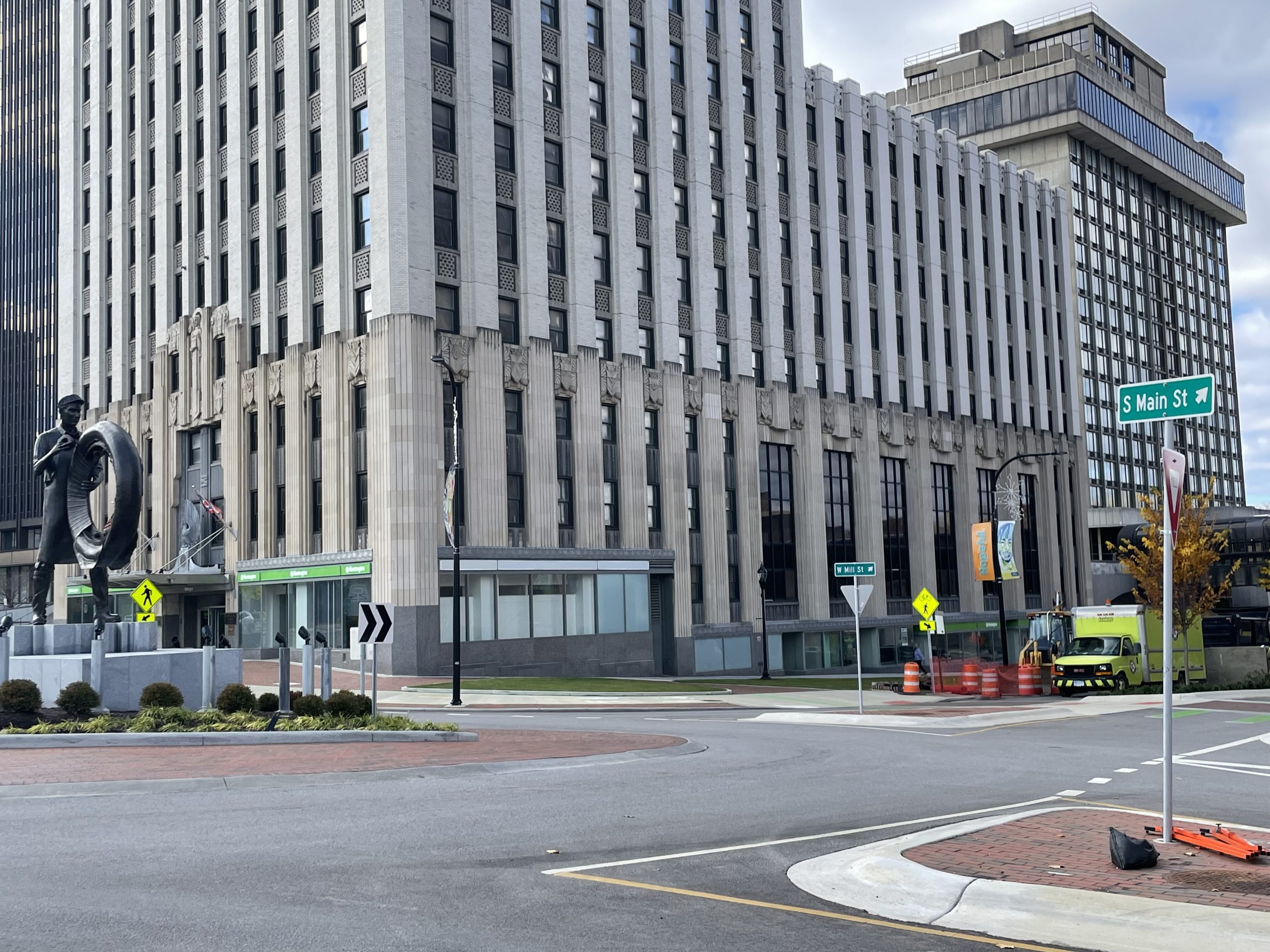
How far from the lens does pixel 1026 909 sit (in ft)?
28.6

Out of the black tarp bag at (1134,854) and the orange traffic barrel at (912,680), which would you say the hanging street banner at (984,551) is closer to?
the orange traffic barrel at (912,680)

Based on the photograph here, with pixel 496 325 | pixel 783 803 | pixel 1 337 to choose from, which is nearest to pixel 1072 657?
pixel 496 325

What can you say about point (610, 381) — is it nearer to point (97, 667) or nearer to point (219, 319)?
point (219, 319)

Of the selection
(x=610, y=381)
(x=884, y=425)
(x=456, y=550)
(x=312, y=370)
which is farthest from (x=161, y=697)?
(x=884, y=425)

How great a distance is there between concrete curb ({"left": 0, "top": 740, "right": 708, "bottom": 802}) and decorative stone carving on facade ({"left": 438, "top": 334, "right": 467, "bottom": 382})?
1106 inches

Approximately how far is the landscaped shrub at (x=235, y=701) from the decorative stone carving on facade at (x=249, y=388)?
32.1 meters

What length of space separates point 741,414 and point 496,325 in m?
15.0

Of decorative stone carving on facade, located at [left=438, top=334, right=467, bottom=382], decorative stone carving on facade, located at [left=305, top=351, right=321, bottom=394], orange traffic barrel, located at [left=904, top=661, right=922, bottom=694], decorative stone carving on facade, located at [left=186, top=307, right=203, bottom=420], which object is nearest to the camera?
orange traffic barrel, located at [left=904, top=661, right=922, bottom=694]

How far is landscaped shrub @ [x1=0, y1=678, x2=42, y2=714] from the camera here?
20.4 m

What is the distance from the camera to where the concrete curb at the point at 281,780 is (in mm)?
14578

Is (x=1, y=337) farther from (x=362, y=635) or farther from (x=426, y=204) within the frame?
(x=362, y=635)

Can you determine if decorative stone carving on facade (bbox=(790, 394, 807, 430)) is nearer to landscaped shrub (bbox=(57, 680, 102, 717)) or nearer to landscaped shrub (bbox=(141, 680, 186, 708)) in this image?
landscaped shrub (bbox=(141, 680, 186, 708))

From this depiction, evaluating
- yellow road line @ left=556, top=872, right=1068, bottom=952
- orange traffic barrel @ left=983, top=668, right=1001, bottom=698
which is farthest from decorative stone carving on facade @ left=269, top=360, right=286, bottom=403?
yellow road line @ left=556, top=872, right=1068, bottom=952

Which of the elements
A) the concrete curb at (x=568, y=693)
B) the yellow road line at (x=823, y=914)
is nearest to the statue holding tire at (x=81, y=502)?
the concrete curb at (x=568, y=693)
